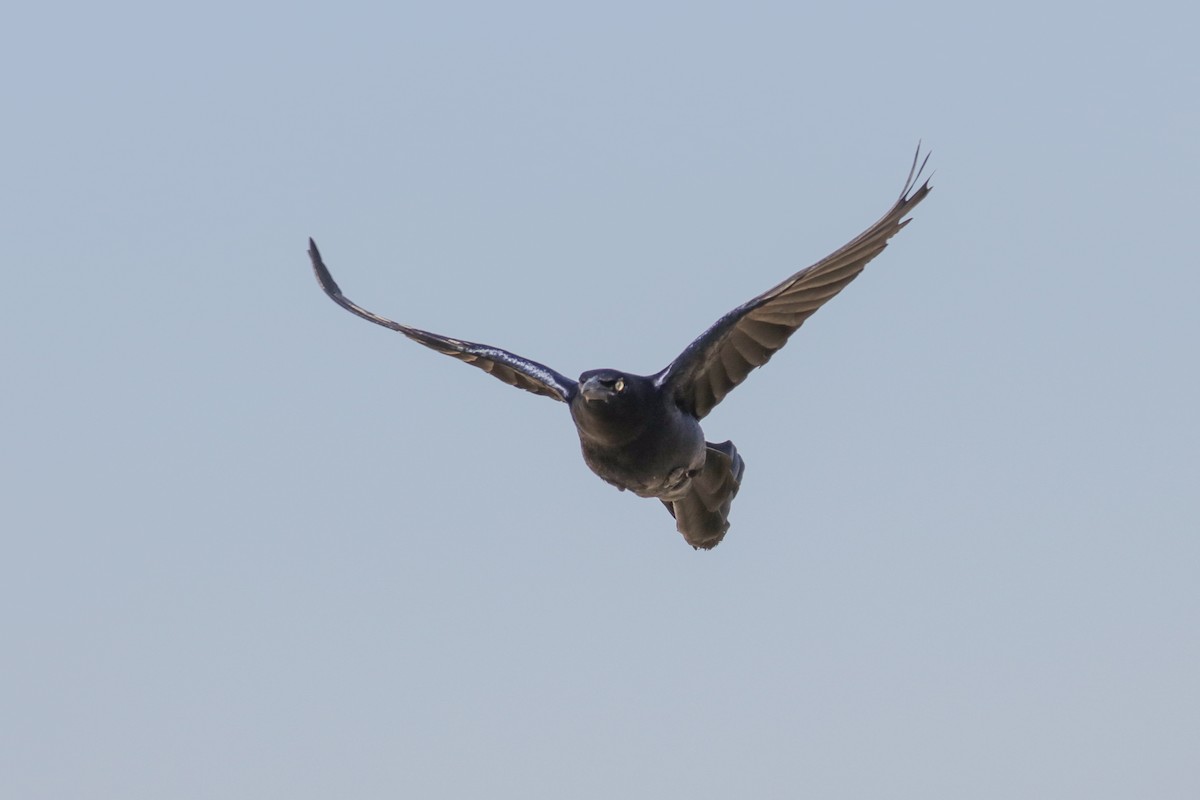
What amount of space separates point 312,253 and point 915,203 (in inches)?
371

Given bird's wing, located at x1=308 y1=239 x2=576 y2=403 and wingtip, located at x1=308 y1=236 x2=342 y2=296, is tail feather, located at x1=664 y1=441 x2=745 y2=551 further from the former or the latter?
wingtip, located at x1=308 y1=236 x2=342 y2=296

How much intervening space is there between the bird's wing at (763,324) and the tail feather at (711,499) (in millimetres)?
1583

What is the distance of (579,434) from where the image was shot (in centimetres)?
1938

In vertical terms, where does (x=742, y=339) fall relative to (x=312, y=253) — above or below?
below

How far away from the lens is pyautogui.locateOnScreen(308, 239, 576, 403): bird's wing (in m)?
20.2

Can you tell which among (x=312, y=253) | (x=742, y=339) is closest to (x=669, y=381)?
(x=742, y=339)

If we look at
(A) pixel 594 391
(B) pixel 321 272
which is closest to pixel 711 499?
(A) pixel 594 391

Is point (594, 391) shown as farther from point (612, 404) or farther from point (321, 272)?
point (321, 272)

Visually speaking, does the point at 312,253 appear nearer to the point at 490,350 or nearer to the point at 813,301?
the point at 490,350

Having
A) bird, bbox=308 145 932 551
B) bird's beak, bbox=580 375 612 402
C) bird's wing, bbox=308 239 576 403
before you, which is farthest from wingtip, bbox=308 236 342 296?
bird's beak, bbox=580 375 612 402

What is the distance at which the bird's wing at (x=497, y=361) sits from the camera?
2023cm

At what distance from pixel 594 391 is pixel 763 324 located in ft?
6.87

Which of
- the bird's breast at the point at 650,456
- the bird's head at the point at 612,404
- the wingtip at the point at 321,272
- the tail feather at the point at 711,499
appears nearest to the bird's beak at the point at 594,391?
the bird's head at the point at 612,404

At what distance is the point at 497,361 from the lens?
2117 cm
